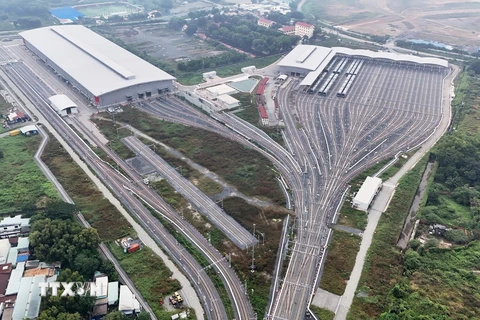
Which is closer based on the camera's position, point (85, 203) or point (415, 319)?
point (415, 319)

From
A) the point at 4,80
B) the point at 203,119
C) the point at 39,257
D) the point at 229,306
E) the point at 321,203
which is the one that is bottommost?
the point at 229,306

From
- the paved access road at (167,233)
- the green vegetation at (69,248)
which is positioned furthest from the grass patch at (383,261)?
the green vegetation at (69,248)

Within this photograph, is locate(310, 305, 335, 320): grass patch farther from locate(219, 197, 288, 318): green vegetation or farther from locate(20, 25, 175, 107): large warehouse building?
locate(20, 25, 175, 107): large warehouse building

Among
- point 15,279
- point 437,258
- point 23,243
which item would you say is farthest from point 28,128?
point 437,258

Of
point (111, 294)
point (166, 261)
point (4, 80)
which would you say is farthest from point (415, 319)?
point (4, 80)

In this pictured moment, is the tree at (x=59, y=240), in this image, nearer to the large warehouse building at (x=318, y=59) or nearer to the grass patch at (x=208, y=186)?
the grass patch at (x=208, y=186)

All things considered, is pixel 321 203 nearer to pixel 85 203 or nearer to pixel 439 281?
pixel 439 281
